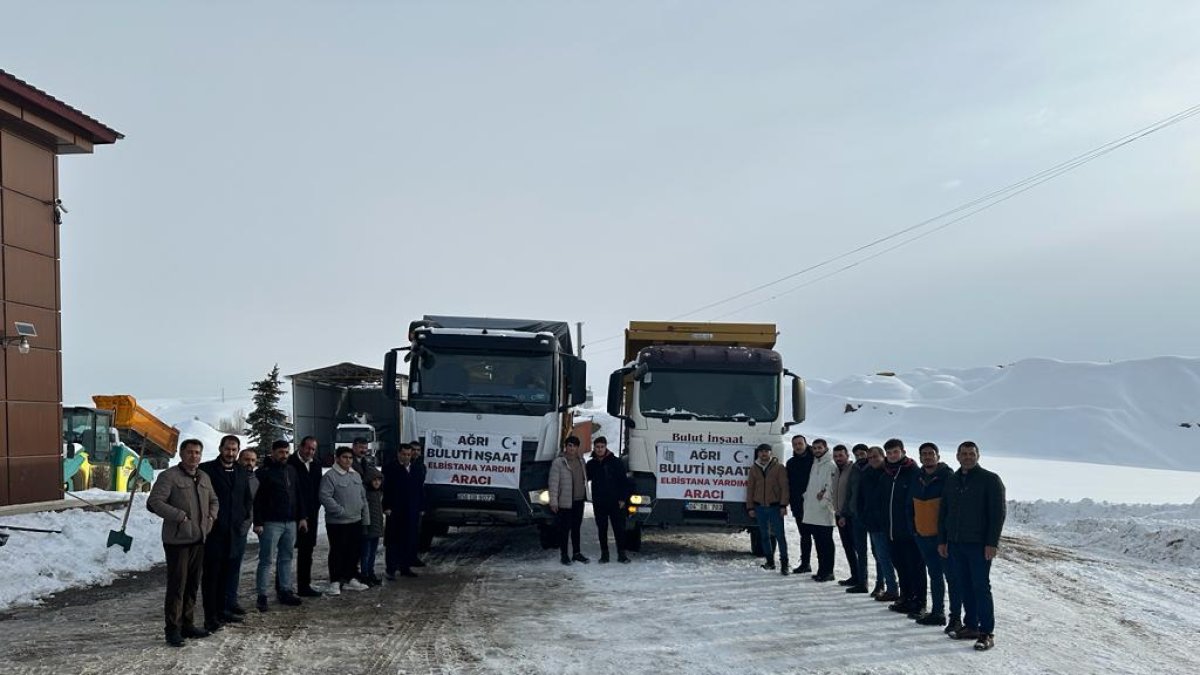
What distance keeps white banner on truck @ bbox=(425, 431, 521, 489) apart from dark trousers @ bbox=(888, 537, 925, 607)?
546 cm

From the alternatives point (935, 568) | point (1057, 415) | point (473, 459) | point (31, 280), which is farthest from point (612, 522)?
point (1057, 415)

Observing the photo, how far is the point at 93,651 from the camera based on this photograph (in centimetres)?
805

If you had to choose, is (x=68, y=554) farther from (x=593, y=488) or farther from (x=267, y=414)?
(x=267, y=414)

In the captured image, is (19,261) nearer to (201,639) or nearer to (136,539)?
(136,539)

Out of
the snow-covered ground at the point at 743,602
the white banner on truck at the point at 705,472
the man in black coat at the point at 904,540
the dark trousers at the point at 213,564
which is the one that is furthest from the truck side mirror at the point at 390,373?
the man in black coat at the point at 904,540

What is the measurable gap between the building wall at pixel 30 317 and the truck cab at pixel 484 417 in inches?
308

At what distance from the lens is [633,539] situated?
1449 centimetres

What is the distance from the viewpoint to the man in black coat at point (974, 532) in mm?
8469

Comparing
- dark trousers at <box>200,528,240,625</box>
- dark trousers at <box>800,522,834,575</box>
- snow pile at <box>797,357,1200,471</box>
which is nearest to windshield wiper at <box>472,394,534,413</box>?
dark trousers at <box>800,522,834,575</box>

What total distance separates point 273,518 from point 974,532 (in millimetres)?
6679

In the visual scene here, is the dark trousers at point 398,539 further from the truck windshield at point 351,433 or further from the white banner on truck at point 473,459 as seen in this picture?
the truck windshield at point 351,433

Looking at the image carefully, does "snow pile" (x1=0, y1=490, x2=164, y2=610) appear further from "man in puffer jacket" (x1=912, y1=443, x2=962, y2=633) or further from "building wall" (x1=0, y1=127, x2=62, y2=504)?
"man in puffer jacket" (x1=912, y1=443, x2=962, y2=633)

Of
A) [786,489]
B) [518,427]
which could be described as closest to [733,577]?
[786,489]

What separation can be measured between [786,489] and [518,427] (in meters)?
3.79
